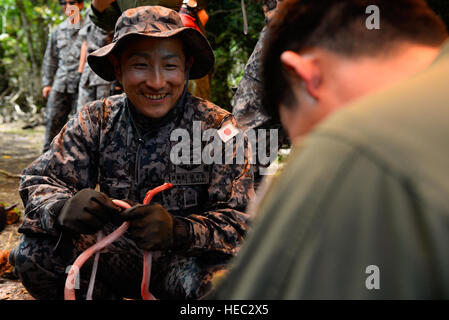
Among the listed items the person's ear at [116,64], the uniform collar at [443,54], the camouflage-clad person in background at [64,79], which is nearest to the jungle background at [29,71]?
the camouflage-clad person in background at [64,79]

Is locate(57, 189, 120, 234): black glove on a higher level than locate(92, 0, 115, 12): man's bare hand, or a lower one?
lower

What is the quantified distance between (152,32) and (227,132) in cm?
60

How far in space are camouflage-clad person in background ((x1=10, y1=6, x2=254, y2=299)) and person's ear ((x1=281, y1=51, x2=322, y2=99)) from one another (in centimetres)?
132

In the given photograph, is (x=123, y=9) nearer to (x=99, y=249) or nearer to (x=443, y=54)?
(x=99, y=249)

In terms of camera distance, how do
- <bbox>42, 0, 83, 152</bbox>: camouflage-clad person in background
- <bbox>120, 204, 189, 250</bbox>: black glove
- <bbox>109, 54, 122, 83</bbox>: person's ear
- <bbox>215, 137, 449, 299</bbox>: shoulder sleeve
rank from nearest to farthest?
<bbox>215, 137, 449, 299</bbox>: shoulder sleeve, <bbox>120, 204, 189, 250</bbox>: black glove, <bbox>109, 54, 122, 83</bbox>: person's ear, <bbox>42, 0, 83, 152</bbox>: camouflage-clad person in background

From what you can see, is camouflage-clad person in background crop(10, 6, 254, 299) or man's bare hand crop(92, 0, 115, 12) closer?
camouflage-clad person in background crop(10, 6, 254, 299)

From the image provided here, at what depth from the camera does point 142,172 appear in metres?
2.51

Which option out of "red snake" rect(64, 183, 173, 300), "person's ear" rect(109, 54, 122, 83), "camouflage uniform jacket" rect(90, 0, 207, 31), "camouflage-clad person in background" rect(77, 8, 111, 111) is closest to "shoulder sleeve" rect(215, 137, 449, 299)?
"red snake" rect(64, 183, 173, 300)

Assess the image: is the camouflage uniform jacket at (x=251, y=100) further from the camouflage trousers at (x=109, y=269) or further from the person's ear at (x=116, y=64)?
the camouflage trousers at (x=109, y=269)

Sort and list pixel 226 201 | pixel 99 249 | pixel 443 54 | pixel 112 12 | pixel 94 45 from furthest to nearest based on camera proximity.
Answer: pixel 94 45 < pixel 112 12 < pixel 226 201 < pixel 99 249 < pixel 443 54

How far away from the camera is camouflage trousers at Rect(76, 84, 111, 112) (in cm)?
514

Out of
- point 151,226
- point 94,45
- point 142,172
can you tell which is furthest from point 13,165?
point 151,226

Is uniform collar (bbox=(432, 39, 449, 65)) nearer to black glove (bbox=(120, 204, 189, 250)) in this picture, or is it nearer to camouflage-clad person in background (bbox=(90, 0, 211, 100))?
black glove (bbox=(120, 204, 189, 250))
